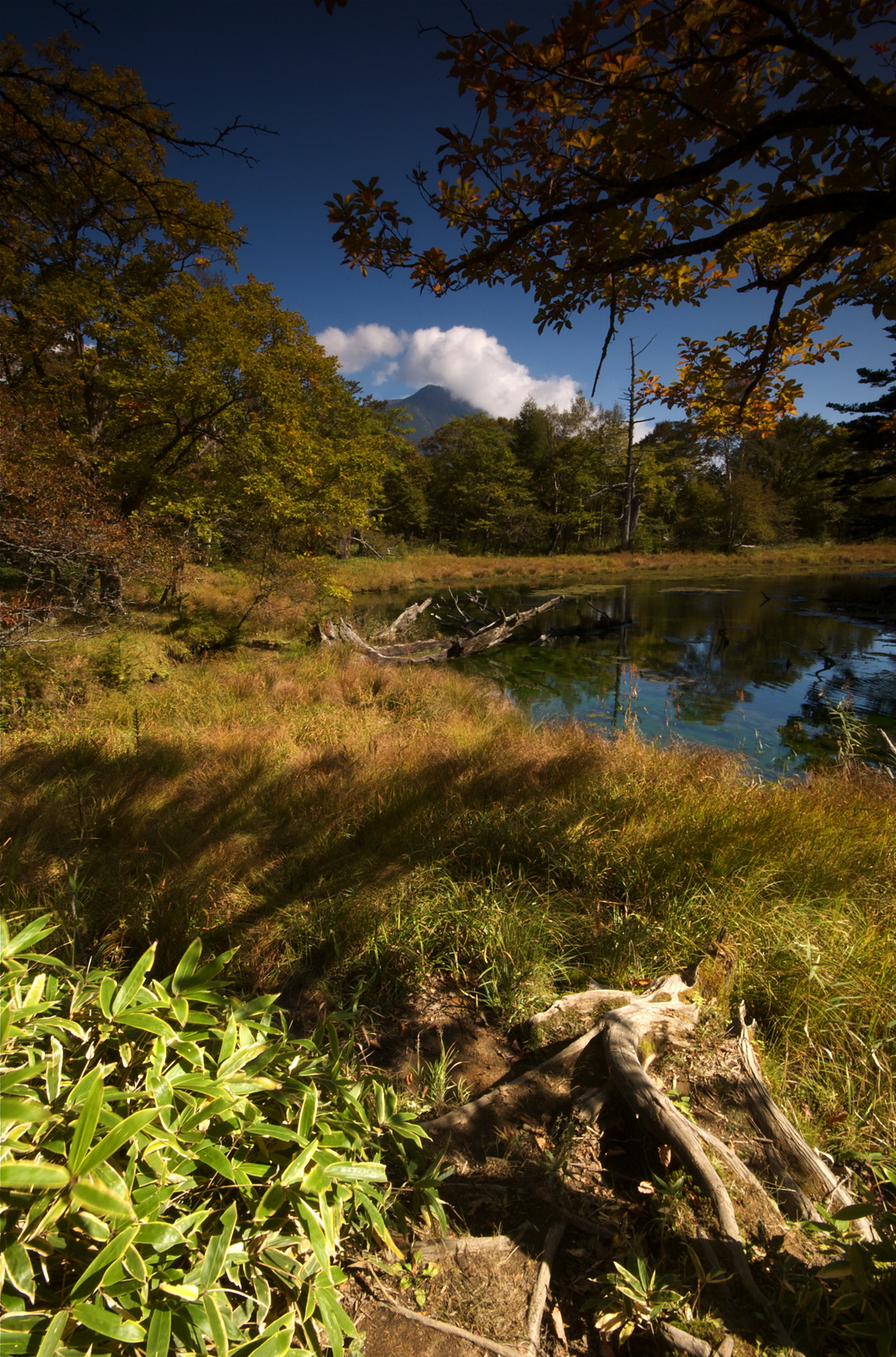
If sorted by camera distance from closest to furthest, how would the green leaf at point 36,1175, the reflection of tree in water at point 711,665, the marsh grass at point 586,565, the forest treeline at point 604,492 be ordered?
the green leaf at point 36,1175, the reflection of tree in water at point 711,665, the marsh grass at point 586,565, the forest treeline at point 604,492

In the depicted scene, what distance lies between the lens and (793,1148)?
184 centimetres

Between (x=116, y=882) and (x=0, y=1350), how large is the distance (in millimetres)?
2986

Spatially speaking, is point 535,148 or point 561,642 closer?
point 535,148

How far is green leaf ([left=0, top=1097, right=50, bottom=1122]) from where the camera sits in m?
0.81

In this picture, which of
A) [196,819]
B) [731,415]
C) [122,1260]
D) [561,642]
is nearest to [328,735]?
[196,819]

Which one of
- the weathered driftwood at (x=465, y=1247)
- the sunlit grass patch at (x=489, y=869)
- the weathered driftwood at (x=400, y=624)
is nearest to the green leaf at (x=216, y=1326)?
the weathered driftwood at (x=465, y=1247)

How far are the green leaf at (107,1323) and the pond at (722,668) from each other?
634cm

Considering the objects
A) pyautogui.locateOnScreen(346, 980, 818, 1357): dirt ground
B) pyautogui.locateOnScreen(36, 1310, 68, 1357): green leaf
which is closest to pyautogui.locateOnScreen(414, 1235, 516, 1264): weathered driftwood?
pyautogui.locateOnScreen(346, 980, 818, 1357): dirt ground

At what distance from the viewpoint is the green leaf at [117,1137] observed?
2.95 feet

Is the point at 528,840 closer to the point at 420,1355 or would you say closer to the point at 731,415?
the point at 420,1355

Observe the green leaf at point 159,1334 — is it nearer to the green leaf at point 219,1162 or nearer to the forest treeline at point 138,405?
the green leaf at point 219,1162

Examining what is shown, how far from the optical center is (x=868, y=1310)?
117 centimetres

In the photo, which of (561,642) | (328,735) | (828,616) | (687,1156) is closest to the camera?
(687,1156)

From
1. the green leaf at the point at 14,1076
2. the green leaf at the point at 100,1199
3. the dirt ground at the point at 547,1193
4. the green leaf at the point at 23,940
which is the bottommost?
the dirt ground at the point at 547,1193
